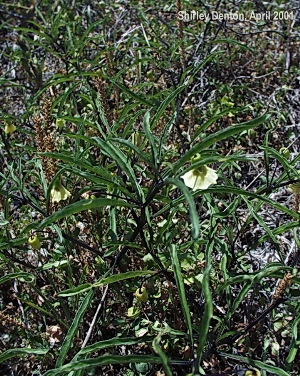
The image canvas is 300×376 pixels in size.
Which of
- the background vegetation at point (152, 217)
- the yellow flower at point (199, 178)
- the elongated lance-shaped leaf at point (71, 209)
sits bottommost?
the background vegetation at point (152, 217)

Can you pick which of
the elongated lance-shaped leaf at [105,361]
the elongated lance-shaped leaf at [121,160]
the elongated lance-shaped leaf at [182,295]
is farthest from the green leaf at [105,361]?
the elongated lance-shaped leaf at [121,160]

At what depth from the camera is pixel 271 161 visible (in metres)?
2.85

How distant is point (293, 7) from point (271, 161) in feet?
5.59

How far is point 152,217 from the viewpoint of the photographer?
1.62 meters

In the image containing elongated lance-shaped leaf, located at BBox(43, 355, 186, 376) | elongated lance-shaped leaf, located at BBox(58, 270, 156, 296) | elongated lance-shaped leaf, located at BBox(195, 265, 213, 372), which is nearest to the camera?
elongated lance-shaped leaf, located at BBox(195, 265, 213, 372)

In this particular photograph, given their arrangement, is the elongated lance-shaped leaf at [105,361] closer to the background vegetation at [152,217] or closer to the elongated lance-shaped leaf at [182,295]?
the background vegetation at [152,217]

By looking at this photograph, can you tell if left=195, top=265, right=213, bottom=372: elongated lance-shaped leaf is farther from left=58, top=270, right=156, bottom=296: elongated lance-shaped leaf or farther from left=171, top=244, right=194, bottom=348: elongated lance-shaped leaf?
left=58, top=270, right=156, bottom=296: elongated lance-shaped leaf

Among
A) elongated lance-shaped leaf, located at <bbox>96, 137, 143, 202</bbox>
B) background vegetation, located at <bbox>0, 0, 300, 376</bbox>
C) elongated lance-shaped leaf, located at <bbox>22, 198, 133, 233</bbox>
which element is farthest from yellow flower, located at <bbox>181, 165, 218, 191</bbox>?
elongated lance-shaped leaf, located at <bbox>22, 198, 133, 233</bbox>

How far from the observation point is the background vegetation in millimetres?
1405

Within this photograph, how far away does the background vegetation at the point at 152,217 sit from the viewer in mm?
1405

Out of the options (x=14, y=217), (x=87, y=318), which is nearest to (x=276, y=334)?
(x=87, y=318)

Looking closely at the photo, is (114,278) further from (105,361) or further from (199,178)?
(199,178)

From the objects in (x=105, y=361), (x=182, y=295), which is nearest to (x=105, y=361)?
(x=105, y=361)

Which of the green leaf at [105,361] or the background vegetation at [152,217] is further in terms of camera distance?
the background vegetation at [152,217]
